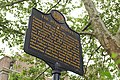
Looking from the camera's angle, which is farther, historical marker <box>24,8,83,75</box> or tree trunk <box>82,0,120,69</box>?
tree trunk <box>82,0,120,69</box>

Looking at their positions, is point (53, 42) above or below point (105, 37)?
above

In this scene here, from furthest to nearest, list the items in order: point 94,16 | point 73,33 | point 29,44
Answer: point 94,16 < point 73,33 < point 29,44

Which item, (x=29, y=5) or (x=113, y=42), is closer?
(x=113, y=42)

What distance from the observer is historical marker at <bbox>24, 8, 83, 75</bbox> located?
3.22 metres

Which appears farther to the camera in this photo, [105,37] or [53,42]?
[105,37]

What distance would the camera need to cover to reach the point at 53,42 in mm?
3500

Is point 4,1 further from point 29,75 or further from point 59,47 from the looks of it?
point 59,47

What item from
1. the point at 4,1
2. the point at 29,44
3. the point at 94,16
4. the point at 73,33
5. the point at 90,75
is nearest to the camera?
the point at 29,44

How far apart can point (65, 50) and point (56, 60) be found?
1.23ft

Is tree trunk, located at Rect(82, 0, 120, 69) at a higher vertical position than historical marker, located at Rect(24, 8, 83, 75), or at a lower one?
lower

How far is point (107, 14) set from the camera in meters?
10.3

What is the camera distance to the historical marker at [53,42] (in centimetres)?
322

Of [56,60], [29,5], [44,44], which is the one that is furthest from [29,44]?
[29,5]

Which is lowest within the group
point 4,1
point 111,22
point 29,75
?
point 29,75
